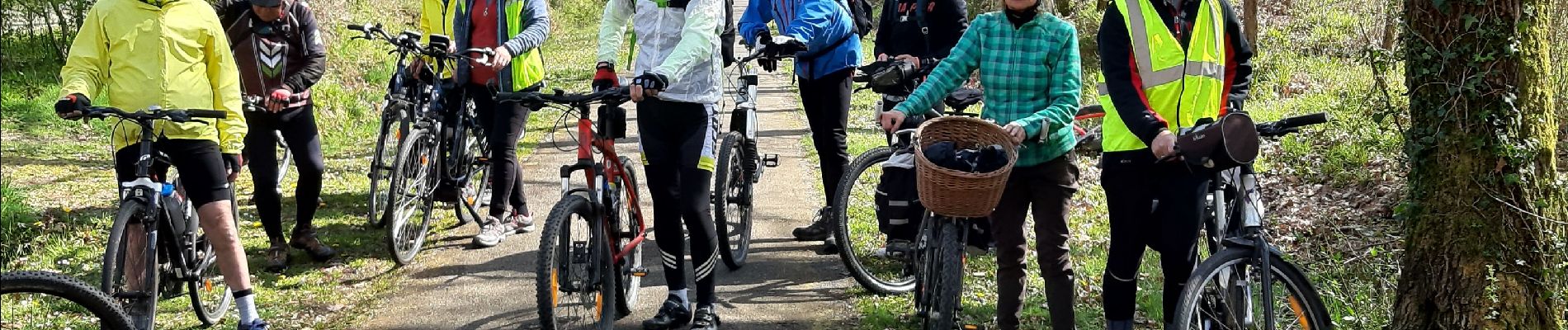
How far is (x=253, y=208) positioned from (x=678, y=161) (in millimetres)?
4072

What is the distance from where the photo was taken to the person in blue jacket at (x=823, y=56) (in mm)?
6000

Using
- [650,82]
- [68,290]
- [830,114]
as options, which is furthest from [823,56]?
[68,290]

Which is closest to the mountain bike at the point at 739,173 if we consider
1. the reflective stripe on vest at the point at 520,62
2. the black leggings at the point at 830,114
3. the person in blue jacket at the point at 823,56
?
A: the person in blue jacket at the point at 823,56

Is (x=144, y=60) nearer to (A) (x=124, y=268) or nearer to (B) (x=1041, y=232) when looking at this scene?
(A) (x=124, y=268)

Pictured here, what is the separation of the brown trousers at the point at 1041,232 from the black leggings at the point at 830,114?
182 cm

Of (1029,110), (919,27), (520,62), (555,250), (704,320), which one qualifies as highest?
(919,27)

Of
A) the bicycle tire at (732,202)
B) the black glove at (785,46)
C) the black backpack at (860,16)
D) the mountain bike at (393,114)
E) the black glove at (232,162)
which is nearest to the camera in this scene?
the black glove at (232,162)

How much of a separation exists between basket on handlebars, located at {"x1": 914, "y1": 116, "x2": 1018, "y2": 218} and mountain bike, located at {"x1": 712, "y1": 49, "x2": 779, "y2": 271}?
1859mm

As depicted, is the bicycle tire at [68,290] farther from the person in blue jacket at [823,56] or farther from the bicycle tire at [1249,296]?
the bicycle tire at [1249,296]

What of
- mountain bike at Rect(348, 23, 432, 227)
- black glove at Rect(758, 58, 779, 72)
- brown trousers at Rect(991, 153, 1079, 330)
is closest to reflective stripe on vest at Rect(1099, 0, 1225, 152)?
brown trousers at Rect(991, 153, 1079, 330)

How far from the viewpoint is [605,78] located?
492cm

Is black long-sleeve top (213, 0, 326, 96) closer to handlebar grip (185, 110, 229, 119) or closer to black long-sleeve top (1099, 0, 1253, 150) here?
handlebar grip (185, 110, 229, 119)

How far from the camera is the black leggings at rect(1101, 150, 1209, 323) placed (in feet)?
12.3

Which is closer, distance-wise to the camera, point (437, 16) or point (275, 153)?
point (275, 153)
